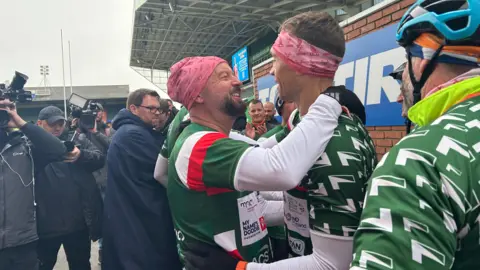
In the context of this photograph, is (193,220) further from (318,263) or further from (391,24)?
(391,24)

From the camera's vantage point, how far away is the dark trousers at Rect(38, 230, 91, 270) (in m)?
3.67

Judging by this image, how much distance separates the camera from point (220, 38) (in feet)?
78.4

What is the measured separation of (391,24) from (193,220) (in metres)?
3.53

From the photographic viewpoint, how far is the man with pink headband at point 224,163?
56.8 inches

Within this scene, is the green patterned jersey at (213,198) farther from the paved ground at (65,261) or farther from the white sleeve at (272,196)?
the paved ground at (65,261)

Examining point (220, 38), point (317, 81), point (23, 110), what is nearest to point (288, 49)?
point (317, 81)

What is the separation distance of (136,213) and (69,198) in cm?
138

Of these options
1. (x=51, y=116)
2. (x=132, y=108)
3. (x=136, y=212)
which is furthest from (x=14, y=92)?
(x=136, y=212)

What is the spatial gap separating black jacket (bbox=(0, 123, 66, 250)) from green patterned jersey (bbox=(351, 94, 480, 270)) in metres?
3.30

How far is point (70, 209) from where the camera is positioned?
371 centimetres

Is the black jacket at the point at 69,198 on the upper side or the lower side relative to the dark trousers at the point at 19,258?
upper

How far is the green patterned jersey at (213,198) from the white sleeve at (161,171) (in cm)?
70

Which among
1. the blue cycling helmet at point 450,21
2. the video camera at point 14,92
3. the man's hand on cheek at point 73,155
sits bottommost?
the man's hand on cheek at point 73,155

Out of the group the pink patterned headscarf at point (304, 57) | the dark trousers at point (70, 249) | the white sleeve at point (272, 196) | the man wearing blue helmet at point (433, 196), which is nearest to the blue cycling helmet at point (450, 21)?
the man wearing blue helmet at point (433, 196)
